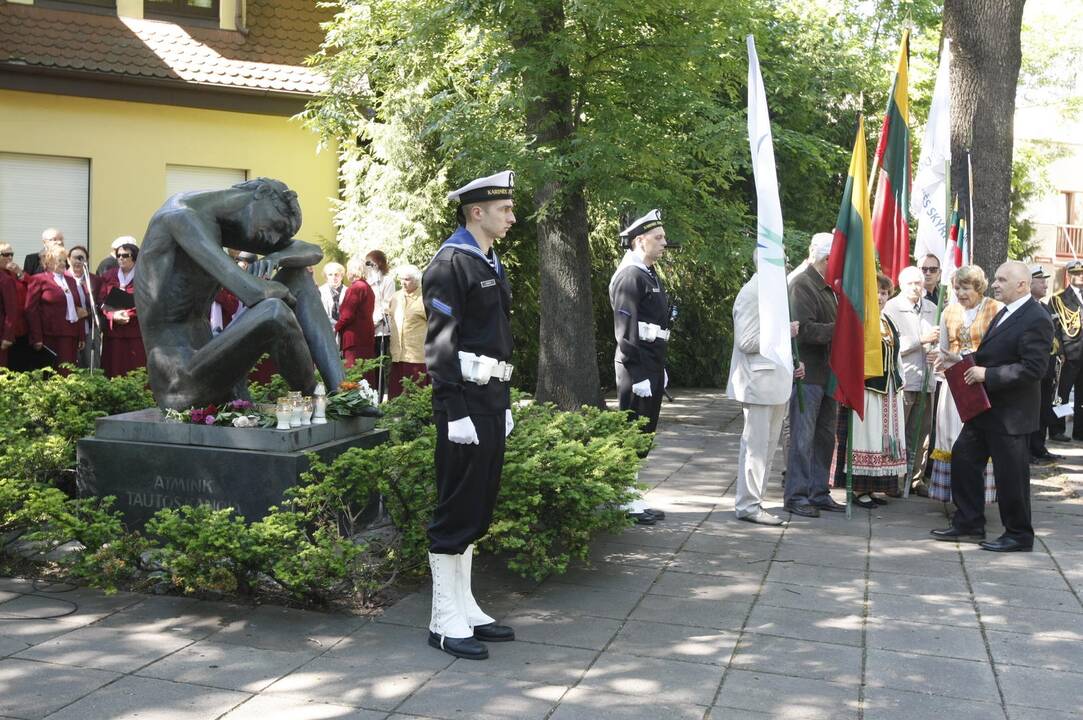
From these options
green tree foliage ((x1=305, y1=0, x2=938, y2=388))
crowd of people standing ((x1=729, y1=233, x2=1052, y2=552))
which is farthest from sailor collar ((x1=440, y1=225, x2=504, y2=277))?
green tree foliage ((x1=305, y1=0, x2=938, y2=388))

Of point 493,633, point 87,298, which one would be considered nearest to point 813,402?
point 493,633

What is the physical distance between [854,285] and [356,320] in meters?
6.17

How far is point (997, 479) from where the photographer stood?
7754 millimetres

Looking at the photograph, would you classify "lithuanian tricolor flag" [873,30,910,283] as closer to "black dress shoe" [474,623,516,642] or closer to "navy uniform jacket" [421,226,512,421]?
"navy uniform jacket" [421,226,512,421]

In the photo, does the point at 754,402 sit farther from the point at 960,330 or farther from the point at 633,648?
the point at 633,648

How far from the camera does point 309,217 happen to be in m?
19.0

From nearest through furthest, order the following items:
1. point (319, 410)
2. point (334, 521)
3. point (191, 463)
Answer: point (334, 521) < point (191, 463) < point (319, 410)

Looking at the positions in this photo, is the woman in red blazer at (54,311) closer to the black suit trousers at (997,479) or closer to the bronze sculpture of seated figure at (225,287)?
the bronze sculpture of seated figure at (225,287)

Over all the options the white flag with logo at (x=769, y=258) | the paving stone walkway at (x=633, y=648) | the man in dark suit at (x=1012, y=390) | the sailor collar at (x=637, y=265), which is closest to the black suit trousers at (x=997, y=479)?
the man in dark suit at (x=1012, y=390)

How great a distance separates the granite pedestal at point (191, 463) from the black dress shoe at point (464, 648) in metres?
1.36

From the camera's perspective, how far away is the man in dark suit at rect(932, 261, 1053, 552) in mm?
7656

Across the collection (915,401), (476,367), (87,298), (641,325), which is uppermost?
(87,298)

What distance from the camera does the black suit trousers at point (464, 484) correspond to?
526 centimetres

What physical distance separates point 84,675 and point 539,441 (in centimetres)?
A: 271
